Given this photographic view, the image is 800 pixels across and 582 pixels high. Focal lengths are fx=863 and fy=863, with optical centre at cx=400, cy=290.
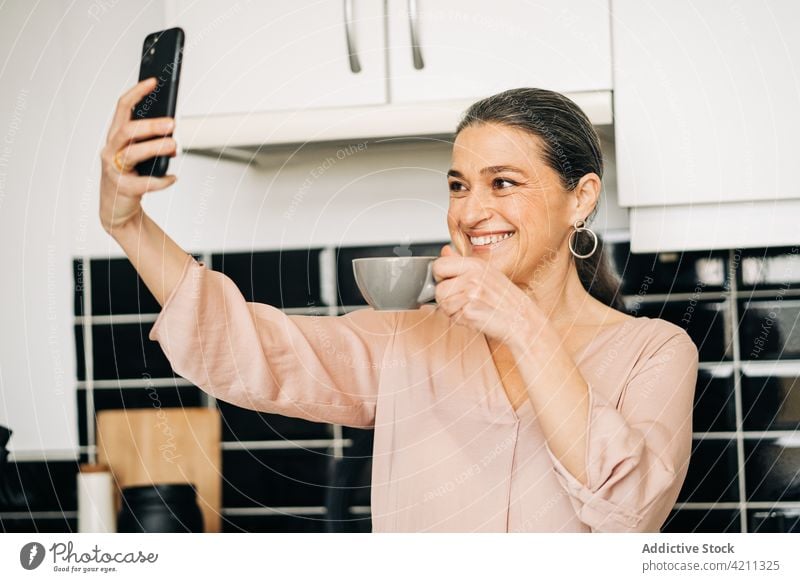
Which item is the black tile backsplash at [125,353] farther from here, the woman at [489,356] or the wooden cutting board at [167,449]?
the woman at [489,356]

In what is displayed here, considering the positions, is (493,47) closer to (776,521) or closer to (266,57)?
(266,57)

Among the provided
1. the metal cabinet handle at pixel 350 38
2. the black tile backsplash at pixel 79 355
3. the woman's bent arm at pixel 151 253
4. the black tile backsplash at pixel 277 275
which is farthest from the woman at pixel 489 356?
the black tile backsplash at pixel 79 355

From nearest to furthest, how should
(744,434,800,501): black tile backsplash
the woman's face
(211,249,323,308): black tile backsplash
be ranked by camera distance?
the woman's face → (744,434,800,501): black tile backsplash → (211,249,323,308): black tile backsplash

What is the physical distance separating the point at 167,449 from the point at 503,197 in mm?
571

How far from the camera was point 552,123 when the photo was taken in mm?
793

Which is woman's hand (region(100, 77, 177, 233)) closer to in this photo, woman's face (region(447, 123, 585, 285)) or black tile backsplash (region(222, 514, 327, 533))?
woman's face (region(447, 123, 585, 285))

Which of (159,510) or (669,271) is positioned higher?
(669,271)

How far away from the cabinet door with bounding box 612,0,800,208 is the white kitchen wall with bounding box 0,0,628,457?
0.19 meters

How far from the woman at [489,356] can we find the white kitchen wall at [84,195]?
26 centimetres

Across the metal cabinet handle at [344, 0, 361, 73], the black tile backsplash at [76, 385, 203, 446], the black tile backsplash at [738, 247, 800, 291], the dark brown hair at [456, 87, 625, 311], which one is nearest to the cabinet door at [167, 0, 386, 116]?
A: the metal cabinet handle at [344, 0, 361, 73]

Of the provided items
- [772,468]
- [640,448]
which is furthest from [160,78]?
[772,468]

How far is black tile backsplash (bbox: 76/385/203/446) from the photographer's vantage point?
1.12 m

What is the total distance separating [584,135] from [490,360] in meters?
0.23

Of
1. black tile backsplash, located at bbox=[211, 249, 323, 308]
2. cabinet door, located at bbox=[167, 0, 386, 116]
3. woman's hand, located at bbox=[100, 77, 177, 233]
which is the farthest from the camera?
black tile backsplash, located at bbox=[211, 249, 323, 308]
